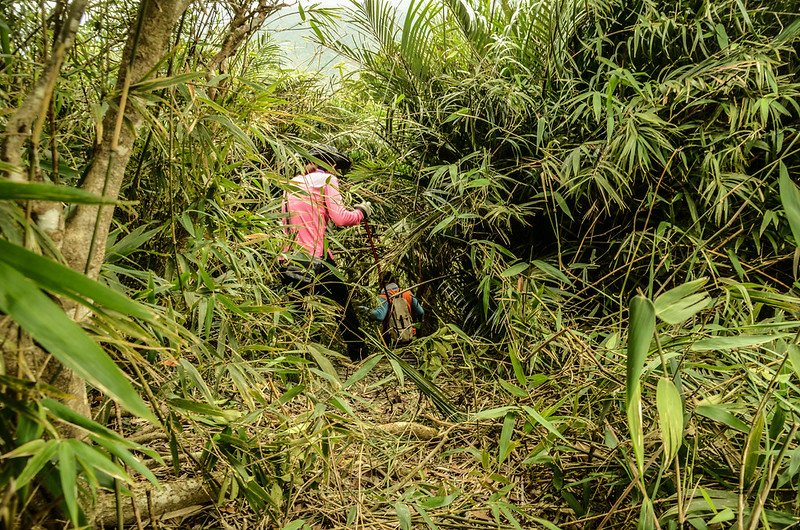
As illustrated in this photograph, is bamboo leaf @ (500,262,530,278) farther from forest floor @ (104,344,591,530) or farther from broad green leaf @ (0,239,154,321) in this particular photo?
broad green leaf @ (0,239,154,321)

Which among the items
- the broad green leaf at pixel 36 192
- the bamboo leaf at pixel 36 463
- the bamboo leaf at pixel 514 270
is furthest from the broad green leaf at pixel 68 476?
the bamboo leaf at pixel 514 270

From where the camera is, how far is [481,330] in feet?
7.89

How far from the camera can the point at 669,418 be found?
0.80 m

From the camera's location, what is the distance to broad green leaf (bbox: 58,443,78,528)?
57 cm

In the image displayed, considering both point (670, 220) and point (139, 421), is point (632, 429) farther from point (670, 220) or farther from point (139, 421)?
point (670, 220)

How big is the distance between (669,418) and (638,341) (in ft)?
0.51

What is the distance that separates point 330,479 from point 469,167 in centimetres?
155

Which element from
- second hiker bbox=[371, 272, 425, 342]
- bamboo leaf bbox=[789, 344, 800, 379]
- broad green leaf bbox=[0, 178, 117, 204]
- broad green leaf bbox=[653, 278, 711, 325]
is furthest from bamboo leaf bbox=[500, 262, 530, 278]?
broad green leaf bbox=[0, 178, 117, 204]

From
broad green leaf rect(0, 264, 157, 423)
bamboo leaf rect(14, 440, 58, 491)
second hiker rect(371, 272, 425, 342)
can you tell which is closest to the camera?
broad green leaf rect(0, 264, 157, 423)

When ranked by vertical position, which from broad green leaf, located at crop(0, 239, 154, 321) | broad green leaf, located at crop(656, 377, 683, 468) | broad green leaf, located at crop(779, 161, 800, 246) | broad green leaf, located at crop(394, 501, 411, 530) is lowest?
broad green leaf, located at crop(394, 501, 411, 530)

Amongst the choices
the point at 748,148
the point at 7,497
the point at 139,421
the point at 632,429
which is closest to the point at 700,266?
the point at 748,148

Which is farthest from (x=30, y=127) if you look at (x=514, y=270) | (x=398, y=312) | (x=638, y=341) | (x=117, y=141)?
(x=398, y=312)

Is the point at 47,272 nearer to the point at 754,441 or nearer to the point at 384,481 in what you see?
the point at 754,441

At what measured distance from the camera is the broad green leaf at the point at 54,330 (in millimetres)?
467
